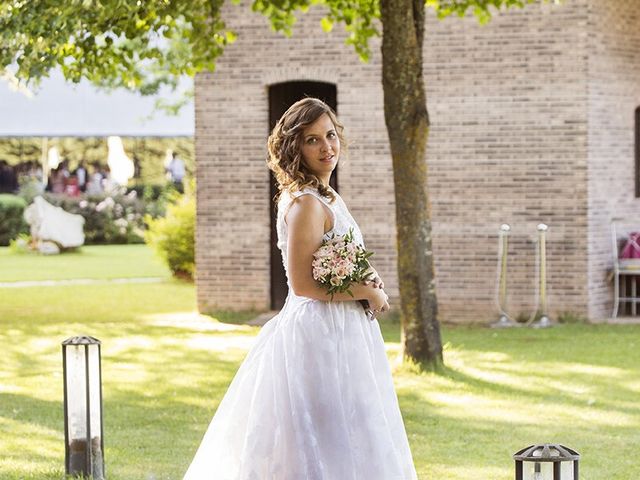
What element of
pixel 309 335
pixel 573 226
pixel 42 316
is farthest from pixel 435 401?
pixel 42 316

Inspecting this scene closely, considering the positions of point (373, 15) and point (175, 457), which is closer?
point (175, 457)

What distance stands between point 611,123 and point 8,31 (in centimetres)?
911

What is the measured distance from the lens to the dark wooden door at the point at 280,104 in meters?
17.9

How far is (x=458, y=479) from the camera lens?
26.5 ft

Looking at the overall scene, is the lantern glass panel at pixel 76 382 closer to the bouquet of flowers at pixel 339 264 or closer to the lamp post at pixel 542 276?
the bouquet of flowers at pixel 339 264

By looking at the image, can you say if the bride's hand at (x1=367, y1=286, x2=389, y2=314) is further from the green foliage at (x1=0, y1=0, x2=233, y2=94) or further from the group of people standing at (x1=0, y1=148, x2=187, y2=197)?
the group of people standing at (x1=0, y1=148, x2=187, y2=197)

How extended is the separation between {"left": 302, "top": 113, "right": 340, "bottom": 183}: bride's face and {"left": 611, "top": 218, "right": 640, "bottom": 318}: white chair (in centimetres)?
1193

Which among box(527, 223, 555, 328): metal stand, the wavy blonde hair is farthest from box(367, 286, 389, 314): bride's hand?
box(527, 223, 555, 328): metal stand

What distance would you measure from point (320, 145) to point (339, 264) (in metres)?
0.54

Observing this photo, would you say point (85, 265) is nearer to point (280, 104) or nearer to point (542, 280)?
point (280, 104)

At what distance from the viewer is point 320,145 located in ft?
19.0

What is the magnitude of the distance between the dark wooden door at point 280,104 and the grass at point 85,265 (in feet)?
28.7

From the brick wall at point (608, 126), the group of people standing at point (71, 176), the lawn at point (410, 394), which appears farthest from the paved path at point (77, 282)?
the group of people standing at point (71, 176)

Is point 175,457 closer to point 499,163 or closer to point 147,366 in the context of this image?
point 147,366
